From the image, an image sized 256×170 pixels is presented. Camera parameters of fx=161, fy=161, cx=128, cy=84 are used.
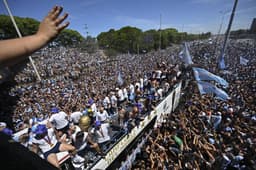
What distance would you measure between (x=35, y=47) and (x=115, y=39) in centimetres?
8179

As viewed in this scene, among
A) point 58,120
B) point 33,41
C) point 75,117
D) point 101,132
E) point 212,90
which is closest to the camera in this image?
point 33,41

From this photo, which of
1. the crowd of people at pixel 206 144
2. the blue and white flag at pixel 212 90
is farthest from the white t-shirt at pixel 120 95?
the blue and white flag at pixel 212 90

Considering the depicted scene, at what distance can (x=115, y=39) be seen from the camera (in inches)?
3123

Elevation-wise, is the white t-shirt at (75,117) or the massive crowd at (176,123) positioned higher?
the white t-shirt at (75,117)

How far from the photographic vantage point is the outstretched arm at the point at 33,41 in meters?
0.70

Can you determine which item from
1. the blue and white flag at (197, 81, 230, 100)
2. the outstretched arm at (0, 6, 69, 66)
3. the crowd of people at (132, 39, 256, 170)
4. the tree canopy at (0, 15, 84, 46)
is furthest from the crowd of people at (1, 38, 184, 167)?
the tree canopy at (0, 15, 84, 46)

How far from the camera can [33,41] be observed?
0.81m

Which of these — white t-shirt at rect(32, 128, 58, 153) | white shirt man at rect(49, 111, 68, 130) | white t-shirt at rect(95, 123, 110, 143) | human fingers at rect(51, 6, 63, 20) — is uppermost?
human fingers at rect(51, 6, 63, 20)

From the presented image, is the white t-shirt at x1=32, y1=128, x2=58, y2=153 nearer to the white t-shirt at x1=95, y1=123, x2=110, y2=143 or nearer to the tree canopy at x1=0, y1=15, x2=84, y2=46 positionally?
the white t-shirt at x1=95, y1=123, x2=110, y2=143

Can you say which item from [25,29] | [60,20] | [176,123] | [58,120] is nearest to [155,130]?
[176,123]

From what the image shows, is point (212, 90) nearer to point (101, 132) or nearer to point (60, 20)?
point (101, 132)

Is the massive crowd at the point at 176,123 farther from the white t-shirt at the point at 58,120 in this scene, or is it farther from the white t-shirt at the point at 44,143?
the white t-shirt at the point at 44,143

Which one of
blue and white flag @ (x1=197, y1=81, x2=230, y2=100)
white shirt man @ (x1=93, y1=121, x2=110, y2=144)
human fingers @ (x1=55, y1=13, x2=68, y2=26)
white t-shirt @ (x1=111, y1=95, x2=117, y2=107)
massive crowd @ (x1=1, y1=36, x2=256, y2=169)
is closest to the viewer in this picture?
human fingers @ (x1=55, y1=13, x2=68, y2=26)

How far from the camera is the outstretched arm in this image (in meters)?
0.70
